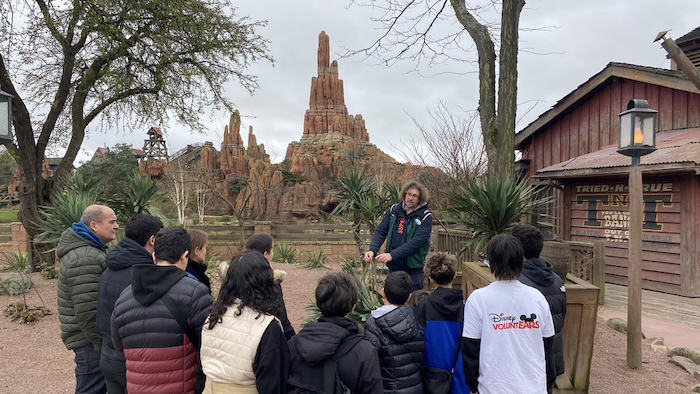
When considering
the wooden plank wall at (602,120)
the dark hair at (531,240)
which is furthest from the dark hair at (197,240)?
the wooden plank wall at (602,120)

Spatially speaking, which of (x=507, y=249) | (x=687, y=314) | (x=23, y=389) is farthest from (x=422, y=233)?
(x=687, y=314)

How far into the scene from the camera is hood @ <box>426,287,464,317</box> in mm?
2418

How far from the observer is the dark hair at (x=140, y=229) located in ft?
8.72

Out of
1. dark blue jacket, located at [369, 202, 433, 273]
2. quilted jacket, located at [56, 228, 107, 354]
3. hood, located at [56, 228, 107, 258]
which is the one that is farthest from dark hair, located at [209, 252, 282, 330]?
dark blue jacket, located at [369, 202, 433, 273]

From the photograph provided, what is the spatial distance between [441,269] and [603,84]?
9256 mm

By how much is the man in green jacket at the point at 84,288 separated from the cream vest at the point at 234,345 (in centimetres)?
132

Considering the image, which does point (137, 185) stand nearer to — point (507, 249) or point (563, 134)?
point (507, 249)

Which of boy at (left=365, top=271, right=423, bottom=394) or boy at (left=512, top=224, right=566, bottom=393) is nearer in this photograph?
boy at (left=365, top=271, right=423, bottom=394)

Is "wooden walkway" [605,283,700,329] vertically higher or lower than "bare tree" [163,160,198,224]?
lower

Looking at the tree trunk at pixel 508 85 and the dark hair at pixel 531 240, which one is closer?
the dark hair at pixel 531 240

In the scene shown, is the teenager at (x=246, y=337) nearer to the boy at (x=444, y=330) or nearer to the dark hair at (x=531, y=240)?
the boy at (x=444, y=330)

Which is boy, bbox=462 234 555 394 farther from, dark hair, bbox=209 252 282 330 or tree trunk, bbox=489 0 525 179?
tree trunk, bbox=489 0 525 179

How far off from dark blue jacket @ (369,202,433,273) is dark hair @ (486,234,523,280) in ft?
5.41

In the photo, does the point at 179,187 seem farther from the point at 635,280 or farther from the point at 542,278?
the point at 542,278
